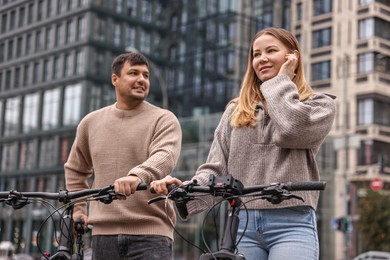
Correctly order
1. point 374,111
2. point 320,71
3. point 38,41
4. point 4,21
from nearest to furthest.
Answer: point 4,21
point 374,111
point 38,41
point 320,71

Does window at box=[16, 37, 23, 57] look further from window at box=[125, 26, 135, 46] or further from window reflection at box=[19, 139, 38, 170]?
window at box=[125, 26, 135, 46]

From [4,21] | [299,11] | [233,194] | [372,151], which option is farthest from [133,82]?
[299,11]

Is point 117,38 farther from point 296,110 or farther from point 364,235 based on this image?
point 296,110

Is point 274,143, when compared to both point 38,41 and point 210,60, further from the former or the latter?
point 38,41

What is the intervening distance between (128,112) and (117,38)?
41.6 m

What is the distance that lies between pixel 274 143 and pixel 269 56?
44cm

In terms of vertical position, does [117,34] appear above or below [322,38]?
below

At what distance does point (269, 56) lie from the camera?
3.82 metres

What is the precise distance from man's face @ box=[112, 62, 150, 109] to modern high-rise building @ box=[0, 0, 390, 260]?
3645cm

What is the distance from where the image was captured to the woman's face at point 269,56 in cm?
381

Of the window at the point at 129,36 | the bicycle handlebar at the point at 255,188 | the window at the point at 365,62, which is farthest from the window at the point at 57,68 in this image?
the bicycle handlebar at the point at 255,188

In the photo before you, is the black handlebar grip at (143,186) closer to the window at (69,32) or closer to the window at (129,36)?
the window at (69,32)

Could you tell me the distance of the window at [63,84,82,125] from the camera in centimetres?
4497

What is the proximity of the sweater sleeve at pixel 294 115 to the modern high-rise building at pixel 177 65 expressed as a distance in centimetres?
3739
